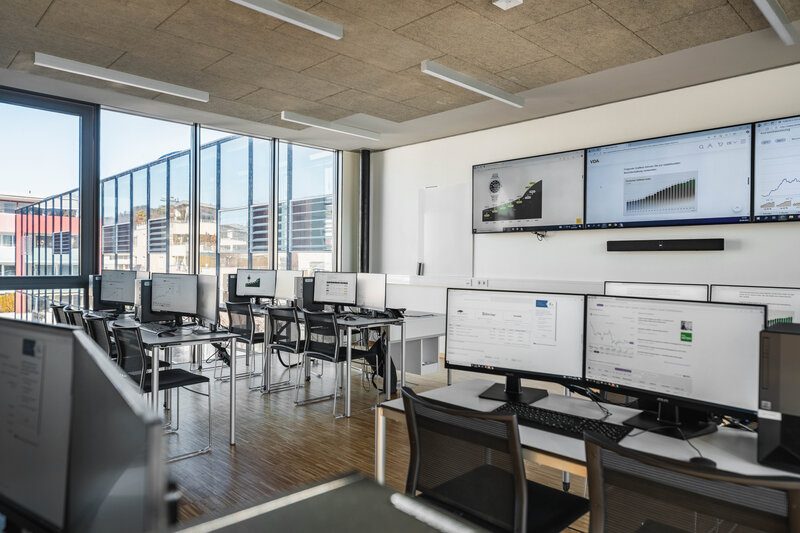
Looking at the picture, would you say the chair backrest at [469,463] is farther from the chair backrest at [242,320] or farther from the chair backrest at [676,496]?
the chair backrest at [242,320]

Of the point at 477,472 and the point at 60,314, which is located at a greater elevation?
the point at 60,314

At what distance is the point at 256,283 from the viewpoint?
6.91 m

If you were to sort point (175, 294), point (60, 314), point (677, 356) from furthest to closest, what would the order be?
1. point (60, 314)
2. point (175, 294)
3. point (677, 356)

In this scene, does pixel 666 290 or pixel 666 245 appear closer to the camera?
pixel 666 290

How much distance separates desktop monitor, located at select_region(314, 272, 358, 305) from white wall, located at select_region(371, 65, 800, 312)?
2.10 metres

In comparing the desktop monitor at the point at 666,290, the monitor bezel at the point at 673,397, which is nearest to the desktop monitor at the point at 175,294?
the desktop monitor at the point at 666,290

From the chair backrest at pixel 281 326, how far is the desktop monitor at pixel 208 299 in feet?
3.24

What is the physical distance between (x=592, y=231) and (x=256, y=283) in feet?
14.0

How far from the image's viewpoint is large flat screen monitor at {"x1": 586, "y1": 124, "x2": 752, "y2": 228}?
16.3ft

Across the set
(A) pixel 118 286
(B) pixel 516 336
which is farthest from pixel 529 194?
(A) pixel 118 286

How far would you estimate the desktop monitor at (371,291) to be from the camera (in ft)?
18.6

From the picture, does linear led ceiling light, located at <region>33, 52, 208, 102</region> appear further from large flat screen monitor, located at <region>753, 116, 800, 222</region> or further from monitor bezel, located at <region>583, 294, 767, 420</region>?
large flat screen monitor, located at <region>753, 116, 800, 222</region>

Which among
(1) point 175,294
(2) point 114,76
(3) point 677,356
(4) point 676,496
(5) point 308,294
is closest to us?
(4) point 676,496

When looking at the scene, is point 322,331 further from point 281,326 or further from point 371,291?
point 371,291
